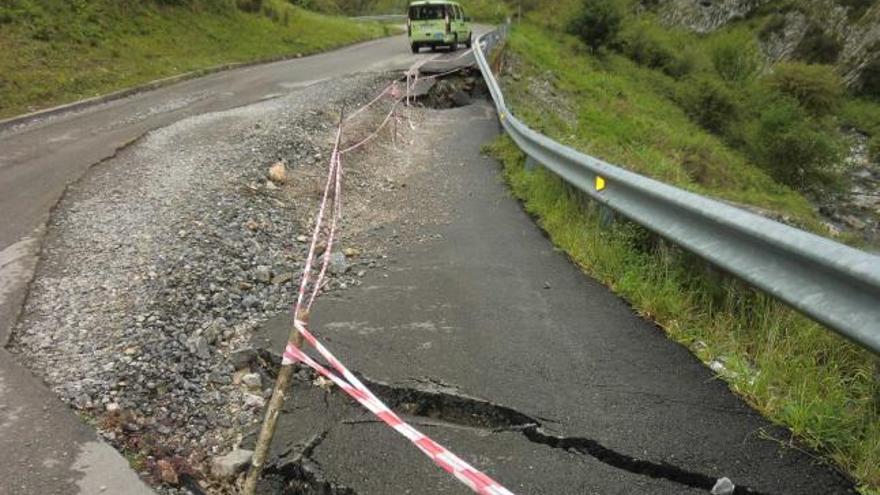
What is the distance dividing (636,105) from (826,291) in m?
26.7

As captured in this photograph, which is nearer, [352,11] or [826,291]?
[826,291]

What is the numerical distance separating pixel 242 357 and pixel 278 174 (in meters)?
4.01

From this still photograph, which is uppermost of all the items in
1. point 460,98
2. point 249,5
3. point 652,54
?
point 249,5

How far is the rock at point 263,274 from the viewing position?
488 cm

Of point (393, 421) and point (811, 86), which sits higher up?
point (393, 421)

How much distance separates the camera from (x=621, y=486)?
2449 millimetres

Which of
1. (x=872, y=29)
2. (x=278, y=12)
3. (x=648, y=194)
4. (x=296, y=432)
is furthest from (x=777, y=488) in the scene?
(x=872, y=29)

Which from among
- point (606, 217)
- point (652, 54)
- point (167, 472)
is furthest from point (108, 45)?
point (652, 54)

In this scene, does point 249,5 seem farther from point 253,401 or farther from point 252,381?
point 253,401

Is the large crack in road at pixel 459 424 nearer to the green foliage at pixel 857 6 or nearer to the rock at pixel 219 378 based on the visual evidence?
the rock at pixel 219 378

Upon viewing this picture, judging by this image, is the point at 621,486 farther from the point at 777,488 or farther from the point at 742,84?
the point at 742,84

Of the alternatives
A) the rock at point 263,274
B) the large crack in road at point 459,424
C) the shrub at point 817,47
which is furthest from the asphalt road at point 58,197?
the shrub at point 817,47

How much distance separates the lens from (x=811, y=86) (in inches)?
1646

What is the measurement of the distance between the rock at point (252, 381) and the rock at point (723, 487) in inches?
91.8
